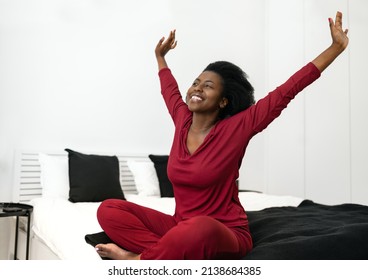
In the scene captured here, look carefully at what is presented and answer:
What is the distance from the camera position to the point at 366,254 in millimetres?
1127

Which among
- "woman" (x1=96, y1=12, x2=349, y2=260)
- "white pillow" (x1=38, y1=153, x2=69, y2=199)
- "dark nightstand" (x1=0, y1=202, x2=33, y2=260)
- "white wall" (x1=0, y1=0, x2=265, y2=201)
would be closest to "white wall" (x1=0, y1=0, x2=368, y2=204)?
"white wall" (x1=0, y1=0, x2=265, y2=201)

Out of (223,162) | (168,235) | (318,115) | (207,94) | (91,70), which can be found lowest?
(168,235)

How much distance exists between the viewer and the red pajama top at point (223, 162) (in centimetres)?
126

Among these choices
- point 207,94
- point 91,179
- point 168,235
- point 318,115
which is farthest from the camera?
point 318,115

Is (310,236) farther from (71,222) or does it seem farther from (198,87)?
(71,222)

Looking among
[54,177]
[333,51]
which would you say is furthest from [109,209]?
[54,177]

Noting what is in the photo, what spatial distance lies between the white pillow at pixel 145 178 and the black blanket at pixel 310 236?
1.33 m

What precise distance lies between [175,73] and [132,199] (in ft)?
5.27

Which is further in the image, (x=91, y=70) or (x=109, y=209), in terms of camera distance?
(x=91, y=70)

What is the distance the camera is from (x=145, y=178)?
10.2ft

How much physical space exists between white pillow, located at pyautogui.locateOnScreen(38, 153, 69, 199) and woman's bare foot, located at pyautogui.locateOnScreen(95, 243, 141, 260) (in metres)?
1.49

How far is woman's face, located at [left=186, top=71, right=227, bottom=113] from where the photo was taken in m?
1.45

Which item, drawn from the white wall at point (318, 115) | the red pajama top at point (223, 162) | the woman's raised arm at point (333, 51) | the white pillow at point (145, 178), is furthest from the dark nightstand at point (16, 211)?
the white wall at point (318, 115)

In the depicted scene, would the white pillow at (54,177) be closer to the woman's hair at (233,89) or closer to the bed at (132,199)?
the bed at (132,199)
